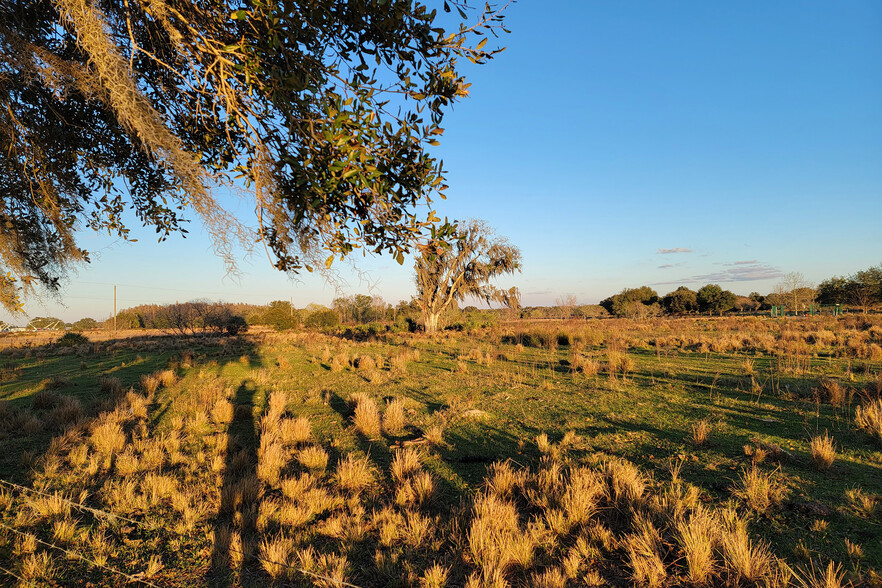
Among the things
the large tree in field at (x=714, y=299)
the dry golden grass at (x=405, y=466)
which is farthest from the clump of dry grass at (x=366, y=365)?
the large tree in field at (x=714, y=299)

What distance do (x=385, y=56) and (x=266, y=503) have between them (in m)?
5.00

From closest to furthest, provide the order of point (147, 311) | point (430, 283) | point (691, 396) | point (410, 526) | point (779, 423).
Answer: point (410, 526), point (779, 423), point (691, 396), point (430, 283), point (147, 311)

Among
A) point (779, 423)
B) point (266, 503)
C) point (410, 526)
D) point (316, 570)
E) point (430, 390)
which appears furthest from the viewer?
point (430, 390)

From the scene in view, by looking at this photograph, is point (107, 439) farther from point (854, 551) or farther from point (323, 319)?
point (323, 319)

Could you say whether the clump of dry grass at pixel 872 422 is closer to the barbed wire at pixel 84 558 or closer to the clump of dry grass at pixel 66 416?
the barbed wire at pixel 84 558

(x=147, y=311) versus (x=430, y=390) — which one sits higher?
(x=147, y=311)

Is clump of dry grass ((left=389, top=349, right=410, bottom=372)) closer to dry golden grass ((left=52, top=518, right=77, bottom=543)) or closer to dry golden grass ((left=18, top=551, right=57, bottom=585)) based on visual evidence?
dry golden grass ((left=52, top=518, right=77, bottom=543))

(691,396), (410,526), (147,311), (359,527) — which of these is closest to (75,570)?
(359,527)

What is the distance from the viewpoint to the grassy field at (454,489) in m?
3.25

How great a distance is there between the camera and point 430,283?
3350 cm

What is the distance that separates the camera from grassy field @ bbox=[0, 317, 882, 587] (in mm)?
3250

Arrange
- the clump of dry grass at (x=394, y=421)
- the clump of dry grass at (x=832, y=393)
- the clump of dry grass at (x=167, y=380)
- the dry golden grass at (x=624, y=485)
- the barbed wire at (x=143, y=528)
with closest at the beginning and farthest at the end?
the barbed wire at (x=143, y=528), the dry golden grass at (x=624, y=485), the clump of dry grass at (x=394, y=421), the clump of dry grass at (x=832, y=393), the clump of dry grass at (x=167, y=380)

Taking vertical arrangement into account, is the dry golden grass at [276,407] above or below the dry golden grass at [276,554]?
above

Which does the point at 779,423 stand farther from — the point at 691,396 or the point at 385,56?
the point at 385,56
